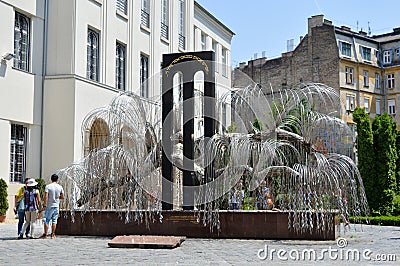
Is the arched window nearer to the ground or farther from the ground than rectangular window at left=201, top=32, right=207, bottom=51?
nearer to the ground

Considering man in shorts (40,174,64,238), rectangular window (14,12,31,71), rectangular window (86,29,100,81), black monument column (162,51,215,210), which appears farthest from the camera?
rectangular window (86,29,100,81)

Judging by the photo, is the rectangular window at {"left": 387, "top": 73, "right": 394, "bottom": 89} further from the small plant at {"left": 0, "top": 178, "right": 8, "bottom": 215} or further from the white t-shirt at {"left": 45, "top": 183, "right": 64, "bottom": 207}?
the white t-shirt at {"left": 45, "top": 183, "right": 64, "bottom": 207}

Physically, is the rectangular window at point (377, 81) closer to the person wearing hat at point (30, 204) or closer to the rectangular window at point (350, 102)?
the rectangular window at point (350, 102)

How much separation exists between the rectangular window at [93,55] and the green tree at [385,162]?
539 inches

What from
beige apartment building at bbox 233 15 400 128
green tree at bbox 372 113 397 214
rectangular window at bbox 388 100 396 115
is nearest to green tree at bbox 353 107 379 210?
green tree at bbox 372 113 397 214

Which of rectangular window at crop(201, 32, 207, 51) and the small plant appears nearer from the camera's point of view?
the small plant

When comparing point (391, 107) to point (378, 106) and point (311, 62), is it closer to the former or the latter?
point (378, 106)

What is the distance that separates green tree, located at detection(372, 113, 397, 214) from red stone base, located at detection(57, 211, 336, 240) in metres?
14.5

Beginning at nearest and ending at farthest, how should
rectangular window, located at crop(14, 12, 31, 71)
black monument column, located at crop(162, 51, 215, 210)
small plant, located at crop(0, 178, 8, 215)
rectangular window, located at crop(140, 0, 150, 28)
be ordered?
black monument column, located at crop(162, 51, 215, 210)
small plant, located at crop(0, 178, 8, 215)
rectangular window, located at crop(14, 12, 31, 71)
rectangular window, located at crop(140, 0, 150, 28)

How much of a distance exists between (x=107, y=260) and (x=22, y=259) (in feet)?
5.36

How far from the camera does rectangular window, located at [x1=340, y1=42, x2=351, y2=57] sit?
5894 cm

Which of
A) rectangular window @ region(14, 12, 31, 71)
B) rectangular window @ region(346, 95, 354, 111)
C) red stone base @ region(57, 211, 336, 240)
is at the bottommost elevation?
red stone base @ region(57, 211, 336, 240)

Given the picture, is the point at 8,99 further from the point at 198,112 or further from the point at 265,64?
the point at 265,64

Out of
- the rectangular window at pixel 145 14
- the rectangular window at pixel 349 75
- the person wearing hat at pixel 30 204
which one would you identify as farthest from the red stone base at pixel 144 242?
the rectangular window at pixel 349 75
